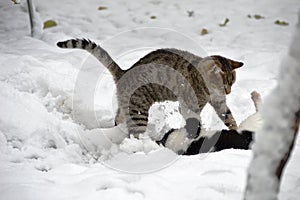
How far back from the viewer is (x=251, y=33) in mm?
4988

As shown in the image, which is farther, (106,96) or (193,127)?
(106,96)

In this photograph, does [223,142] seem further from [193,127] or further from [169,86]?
[169,86]

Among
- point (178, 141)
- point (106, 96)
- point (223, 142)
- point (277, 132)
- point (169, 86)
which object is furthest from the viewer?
point (106, 96)

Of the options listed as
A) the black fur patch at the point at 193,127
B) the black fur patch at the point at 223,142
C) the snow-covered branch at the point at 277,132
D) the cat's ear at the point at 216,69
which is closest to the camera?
the snow-covered branch at the point at 277,132

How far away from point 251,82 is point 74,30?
108 inches

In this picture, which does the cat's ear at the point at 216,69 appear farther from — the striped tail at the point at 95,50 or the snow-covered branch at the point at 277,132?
the snow-covered branch at the point at 277,132

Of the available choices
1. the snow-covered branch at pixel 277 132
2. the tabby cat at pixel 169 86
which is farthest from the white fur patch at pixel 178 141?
the snow-covered branch at pixel 277 132

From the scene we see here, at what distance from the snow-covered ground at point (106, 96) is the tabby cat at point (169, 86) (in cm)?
21

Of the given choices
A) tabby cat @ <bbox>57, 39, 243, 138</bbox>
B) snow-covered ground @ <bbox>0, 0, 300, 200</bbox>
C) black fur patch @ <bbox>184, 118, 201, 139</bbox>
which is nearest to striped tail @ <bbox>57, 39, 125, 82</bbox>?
tabby cat @ <bbox>57, 39, 243, 138</bbox>

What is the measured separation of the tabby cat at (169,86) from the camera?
110 inches

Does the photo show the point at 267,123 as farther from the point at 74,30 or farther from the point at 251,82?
the point at 74,30

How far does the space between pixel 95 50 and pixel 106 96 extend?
79cm

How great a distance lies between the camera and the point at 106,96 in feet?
11.2

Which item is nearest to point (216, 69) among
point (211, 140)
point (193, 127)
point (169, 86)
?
point (169, 86)
